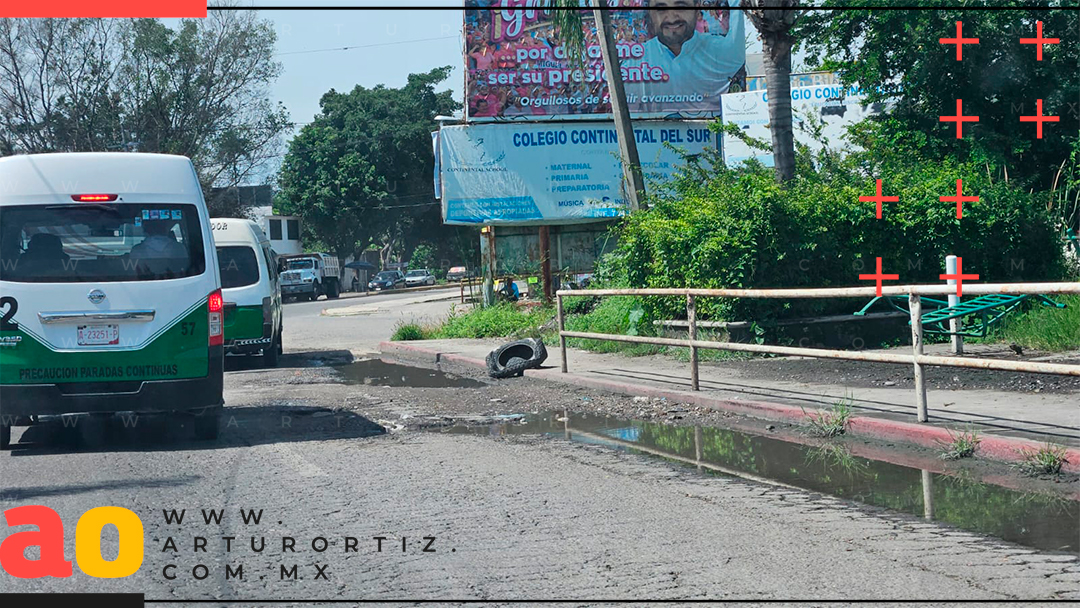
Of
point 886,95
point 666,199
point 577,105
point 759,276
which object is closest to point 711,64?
point 577,105

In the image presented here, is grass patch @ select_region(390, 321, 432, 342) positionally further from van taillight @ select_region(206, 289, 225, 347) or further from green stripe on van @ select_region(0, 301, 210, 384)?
green stripe on van @ select_region(0, 301, 210, 384)

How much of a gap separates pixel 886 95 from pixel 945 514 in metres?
13.2

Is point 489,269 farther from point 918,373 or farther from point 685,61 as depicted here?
point 918,373

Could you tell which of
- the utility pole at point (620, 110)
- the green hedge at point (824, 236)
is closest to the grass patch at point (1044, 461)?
the green hedge at point (824, 236)

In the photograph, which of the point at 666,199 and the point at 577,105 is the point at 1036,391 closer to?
the point at 666,199

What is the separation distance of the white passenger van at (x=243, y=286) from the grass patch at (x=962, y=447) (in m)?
11.0

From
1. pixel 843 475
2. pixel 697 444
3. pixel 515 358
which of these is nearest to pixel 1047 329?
pixel 697 444

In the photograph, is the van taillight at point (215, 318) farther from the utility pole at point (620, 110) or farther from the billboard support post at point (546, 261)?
the billboard support post at point (546, 261)

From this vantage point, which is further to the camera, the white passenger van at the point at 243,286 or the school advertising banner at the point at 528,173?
the school advertising banner at the point at 528,173

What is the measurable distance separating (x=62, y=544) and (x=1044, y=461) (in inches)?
214

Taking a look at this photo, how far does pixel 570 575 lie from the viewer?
4.80 metres

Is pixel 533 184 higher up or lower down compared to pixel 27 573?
higher up

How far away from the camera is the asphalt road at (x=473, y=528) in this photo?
15.3 feet

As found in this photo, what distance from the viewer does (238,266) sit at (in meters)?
15.9
